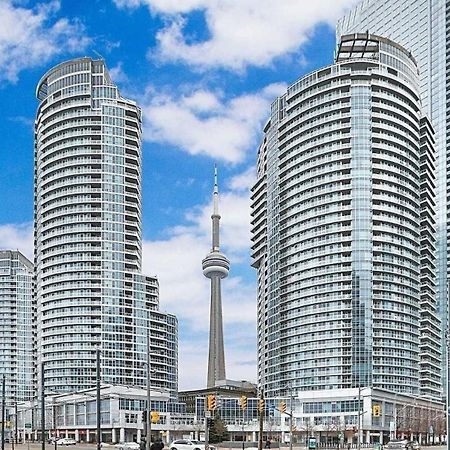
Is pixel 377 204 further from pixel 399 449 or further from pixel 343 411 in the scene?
pixel 399 449

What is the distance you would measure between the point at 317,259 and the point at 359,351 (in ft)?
72.3

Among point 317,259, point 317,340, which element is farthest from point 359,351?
point 317,259

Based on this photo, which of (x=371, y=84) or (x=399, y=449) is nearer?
(x=399, y=449)

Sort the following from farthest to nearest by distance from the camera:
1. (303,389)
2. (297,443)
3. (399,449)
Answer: (303,389)
(297,443)
(399,449)

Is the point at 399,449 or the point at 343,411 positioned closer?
the point at 399,449

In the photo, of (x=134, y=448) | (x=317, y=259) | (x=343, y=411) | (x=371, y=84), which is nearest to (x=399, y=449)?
(x=134, y=448)

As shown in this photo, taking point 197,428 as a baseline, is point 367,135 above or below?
above

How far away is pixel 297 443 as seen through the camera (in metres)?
179

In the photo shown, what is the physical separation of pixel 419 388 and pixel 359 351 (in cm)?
2167

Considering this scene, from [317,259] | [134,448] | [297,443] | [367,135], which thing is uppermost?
[367,135]

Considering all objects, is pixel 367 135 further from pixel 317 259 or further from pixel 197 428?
Result: pixel 197 428

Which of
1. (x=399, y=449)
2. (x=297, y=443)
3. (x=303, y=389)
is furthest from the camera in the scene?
(x=303, y=389)

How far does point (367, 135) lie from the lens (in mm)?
193000

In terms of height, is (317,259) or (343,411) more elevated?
(317,259)
